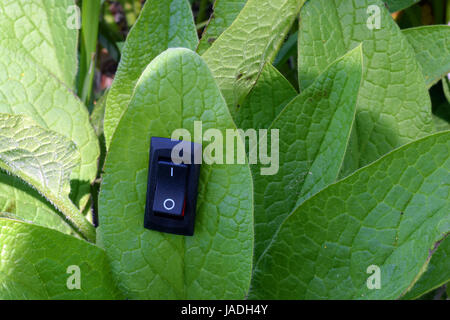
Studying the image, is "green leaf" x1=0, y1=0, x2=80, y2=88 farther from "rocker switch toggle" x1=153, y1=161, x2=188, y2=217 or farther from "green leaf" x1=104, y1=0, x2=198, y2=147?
"rocker switch toggle" x1=153, y1=161, x2=188, y2=217

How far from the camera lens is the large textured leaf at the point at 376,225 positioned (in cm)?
46

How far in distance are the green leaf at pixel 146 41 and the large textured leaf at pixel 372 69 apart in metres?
0.15

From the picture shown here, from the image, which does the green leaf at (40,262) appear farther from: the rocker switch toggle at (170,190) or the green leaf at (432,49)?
the green leaf at (432,49)

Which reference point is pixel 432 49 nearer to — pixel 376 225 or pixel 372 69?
pixel 372 69

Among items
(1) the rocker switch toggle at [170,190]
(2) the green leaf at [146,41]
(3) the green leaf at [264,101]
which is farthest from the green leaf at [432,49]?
(1) the rocker switch toggle at [170,190]

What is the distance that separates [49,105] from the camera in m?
0.63

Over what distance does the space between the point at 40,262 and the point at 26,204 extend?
16 centimetres

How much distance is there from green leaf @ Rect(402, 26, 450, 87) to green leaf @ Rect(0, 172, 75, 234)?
55 centimetres

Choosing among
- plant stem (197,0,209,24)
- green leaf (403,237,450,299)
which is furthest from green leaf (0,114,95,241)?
plant stem (197,0,209,24)

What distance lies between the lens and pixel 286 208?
55cm

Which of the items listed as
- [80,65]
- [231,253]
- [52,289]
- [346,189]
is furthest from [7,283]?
[80,65]

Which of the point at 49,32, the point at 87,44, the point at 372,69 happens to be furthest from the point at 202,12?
the point at 372,69

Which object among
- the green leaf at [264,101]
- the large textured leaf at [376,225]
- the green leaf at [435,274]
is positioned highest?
the green leaf at [264,101]
